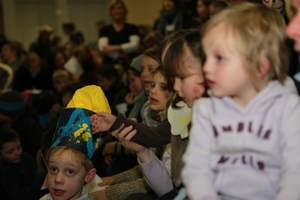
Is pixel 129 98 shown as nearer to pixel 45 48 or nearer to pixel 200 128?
pixel 200 128

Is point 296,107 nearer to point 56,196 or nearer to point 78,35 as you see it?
point 56,196

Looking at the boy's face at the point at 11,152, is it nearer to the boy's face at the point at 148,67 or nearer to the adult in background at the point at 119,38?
the boy's face at the point at 148,67

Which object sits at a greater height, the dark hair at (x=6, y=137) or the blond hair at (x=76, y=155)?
the blond hair at (x=76, y=155)

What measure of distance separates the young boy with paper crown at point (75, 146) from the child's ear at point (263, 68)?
1.21m

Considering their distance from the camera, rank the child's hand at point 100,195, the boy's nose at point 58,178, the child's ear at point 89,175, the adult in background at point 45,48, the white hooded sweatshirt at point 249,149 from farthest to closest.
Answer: the adult in background at point 45,48 < the child's hand at point 100,195 < the child's ear at point 89,175 < the boy's nose at point 58,178 < the white hooded sweatshirt at point 249,149

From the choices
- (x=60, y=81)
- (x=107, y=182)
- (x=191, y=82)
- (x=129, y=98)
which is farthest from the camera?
(x=60, y=81)

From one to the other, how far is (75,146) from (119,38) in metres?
5.17

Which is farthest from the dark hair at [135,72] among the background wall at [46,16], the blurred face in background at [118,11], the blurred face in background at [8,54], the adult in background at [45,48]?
the background wall at [46,16]

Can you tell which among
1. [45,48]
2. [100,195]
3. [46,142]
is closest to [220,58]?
[100,195]

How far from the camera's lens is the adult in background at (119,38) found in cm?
820

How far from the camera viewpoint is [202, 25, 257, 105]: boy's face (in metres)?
2.07

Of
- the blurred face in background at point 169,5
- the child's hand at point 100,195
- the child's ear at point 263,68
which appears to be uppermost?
the child's ear at point 263,68

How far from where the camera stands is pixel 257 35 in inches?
81.0

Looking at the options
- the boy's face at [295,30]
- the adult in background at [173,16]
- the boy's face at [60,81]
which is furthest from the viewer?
the adult in background at [173,16]
